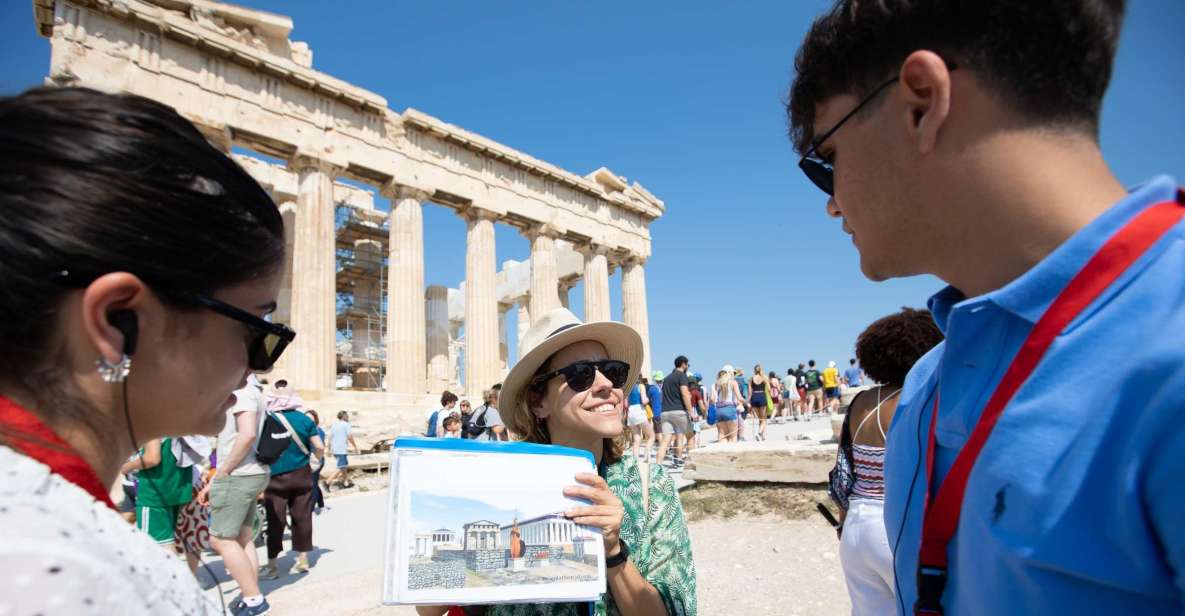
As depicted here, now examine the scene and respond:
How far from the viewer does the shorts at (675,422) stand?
450 inches

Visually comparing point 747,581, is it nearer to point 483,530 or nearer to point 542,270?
point 483,530

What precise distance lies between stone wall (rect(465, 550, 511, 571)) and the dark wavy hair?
2.96 feet

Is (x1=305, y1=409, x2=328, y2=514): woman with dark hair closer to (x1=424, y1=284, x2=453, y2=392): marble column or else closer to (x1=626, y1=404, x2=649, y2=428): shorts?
(x1=626, y1=404, x2=649, y2=428): shorts

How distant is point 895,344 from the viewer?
3.18m

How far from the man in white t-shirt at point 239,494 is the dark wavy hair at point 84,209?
4175mm

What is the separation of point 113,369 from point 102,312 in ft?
0.32

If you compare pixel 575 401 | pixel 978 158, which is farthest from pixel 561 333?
pixel 978 158

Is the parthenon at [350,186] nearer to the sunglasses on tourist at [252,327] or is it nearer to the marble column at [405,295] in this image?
the marble column at [405,295]

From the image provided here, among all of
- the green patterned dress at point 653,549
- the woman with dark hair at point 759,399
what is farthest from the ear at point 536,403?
the woman with dark hair at point 759,399

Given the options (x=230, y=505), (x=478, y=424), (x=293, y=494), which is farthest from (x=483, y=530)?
(x=478, y=424)

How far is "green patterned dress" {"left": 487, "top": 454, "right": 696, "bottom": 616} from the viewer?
74.6 inches

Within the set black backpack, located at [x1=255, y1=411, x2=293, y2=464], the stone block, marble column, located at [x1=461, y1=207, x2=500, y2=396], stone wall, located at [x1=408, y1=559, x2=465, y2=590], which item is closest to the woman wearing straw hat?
stone wall, located at [x1=408, y1=559, x2=465, y2=590]

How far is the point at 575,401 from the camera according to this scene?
7.87ft

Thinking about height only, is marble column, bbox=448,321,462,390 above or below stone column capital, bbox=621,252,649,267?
below
